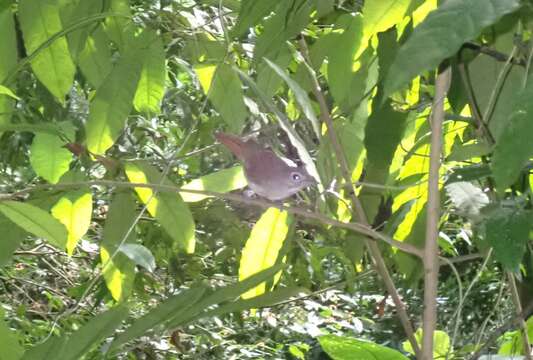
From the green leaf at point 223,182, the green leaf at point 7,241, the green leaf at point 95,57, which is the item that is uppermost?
the green leaf at point 95,57

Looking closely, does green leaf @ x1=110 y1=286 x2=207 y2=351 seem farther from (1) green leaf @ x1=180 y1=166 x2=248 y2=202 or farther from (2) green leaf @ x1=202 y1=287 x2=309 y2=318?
(1) green leaf @ x1=180 y1=166 x2=248 y2=202

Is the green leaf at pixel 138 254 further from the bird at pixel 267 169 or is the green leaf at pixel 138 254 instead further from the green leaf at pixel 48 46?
the green leaf at pixel 48 46

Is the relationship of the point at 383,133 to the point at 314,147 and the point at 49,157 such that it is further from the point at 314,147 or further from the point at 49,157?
the point at 49,157

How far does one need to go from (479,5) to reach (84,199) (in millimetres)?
479

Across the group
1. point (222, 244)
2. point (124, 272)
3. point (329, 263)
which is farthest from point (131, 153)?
point (329, 263)

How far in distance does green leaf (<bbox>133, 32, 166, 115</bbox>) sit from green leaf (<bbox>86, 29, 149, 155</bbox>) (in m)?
0.06

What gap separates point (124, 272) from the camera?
740mm

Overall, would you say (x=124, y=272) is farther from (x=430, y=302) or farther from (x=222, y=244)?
(x=222, y=244)

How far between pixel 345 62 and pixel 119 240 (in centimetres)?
23

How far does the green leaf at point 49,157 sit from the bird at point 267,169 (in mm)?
231

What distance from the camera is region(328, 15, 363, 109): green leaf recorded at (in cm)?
62

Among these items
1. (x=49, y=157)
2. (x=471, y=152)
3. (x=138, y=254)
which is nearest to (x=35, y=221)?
(x=138, y=254)

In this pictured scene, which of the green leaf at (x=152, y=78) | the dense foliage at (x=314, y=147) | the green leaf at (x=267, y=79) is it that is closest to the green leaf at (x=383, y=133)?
the dense foliage at (x=314, y=147)

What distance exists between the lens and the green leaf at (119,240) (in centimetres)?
70
